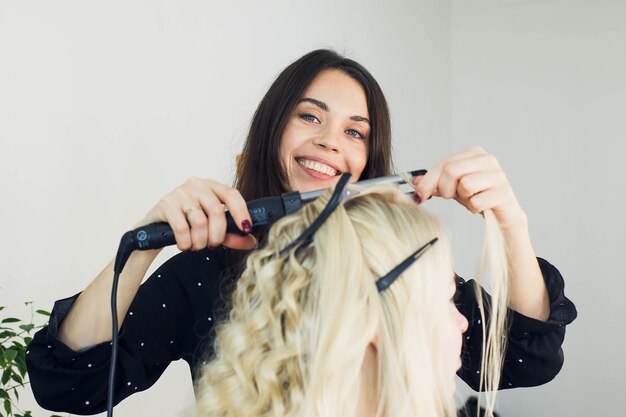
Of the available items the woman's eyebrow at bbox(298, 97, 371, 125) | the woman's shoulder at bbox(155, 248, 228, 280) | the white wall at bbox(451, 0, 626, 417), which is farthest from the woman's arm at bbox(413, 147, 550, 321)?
the white wall at bbox(451, 0, 626, 417)

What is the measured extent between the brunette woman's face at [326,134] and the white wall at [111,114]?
69 cm

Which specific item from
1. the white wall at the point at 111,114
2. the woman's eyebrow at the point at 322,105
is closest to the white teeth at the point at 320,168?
the woman's eyebrow at the point at 322,105

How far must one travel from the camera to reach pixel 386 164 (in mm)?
1366

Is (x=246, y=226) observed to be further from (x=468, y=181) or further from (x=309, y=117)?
(x=309, y=117)

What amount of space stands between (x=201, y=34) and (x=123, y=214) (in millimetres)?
621

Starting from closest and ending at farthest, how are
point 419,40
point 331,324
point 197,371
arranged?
1. point 331,324
2. point 197,371
3. point 419,40

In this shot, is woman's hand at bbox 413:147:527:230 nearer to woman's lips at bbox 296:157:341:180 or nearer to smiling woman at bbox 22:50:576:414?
smiling woman at bbox 22:50:576:414

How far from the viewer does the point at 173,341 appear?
3.95 ft

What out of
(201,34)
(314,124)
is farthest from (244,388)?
(201,34)

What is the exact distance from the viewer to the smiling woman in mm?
916

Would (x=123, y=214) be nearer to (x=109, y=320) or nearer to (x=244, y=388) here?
(x=109, y=320)

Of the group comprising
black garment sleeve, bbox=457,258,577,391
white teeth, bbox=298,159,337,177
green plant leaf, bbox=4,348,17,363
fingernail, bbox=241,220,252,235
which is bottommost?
green plant leaf, bbox=4,348,17,363

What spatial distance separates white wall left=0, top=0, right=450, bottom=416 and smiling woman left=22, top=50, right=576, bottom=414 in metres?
0.68

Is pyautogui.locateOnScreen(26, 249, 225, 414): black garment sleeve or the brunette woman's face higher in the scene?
the brunette woman's face
